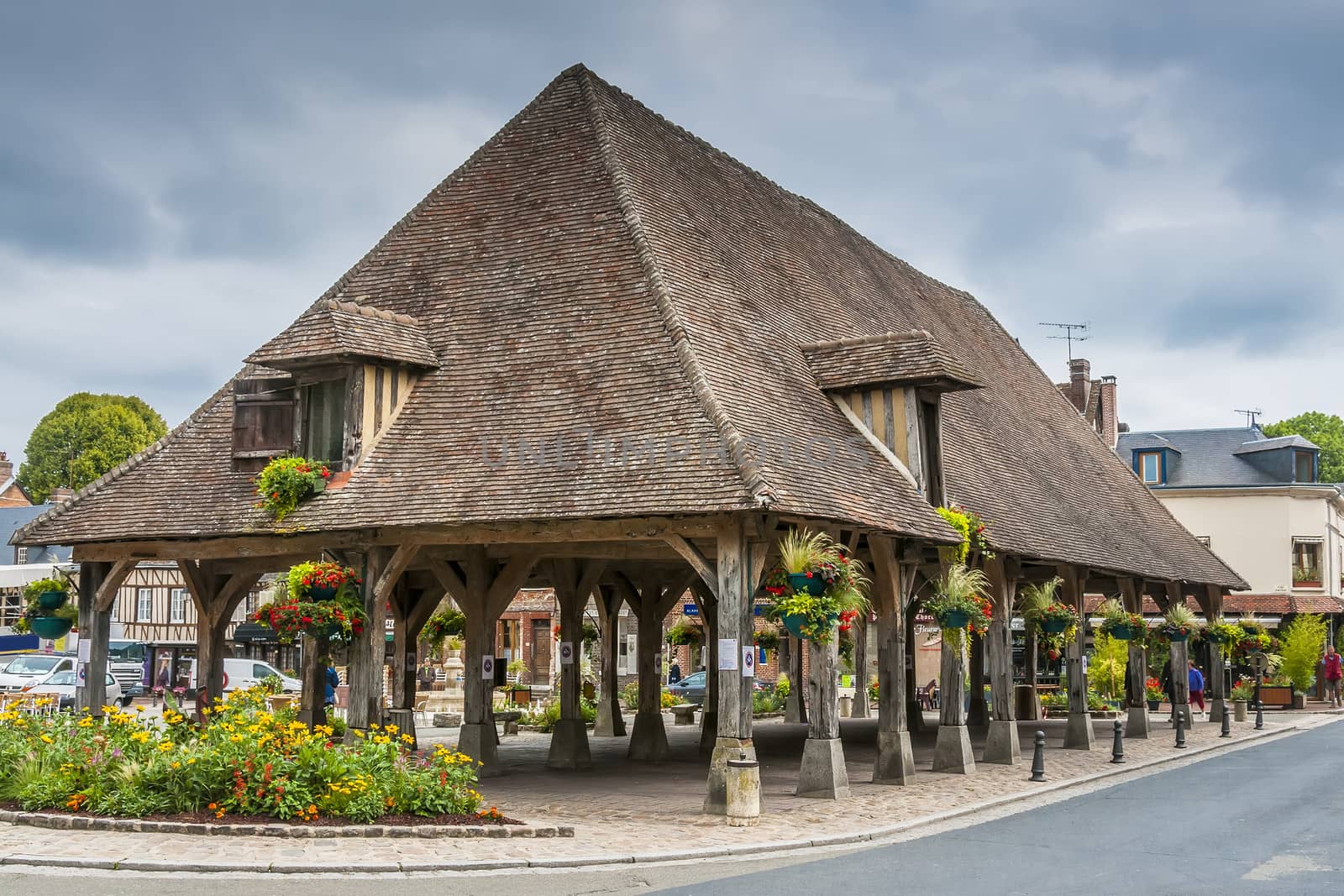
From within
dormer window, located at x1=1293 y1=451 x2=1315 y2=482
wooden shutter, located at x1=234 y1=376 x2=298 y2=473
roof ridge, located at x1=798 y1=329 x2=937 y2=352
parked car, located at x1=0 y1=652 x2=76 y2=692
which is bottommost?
parked car, located at x1=0 y1=652 x2=76 y2=692

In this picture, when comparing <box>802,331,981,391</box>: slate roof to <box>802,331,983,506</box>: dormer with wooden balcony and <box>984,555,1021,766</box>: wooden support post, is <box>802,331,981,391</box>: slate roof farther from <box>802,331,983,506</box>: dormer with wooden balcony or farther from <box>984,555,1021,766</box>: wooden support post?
<box>984,555,1021,766</box>: wooden support post

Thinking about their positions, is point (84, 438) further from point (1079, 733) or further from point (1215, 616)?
point (1079, 733)

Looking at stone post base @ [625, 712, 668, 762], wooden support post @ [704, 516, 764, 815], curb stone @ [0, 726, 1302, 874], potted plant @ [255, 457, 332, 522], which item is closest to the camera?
curb stone @ [0, 726, 1302, 874]

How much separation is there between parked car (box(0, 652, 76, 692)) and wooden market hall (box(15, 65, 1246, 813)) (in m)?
14.1

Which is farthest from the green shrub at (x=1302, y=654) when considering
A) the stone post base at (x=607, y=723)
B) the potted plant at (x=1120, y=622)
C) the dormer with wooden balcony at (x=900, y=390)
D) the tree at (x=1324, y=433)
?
the tree at (x=1324, y=433)

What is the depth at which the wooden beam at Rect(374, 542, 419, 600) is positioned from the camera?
1509 cm

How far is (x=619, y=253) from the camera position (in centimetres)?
1703

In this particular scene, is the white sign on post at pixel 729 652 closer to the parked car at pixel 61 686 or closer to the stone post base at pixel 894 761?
the stone post base at pixel 894 761

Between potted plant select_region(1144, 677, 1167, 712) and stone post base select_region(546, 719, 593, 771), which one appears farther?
potted plant select_region(1144, 677, 1167, 712)

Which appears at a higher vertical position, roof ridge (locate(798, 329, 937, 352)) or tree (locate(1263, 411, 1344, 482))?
tree (locate(1263, 411, 1344, 482))

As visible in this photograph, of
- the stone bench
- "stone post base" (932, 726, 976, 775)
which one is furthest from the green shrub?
"stone post base" (932, 726, 976, 775)

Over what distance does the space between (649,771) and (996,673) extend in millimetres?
5059

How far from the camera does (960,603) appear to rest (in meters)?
17.0

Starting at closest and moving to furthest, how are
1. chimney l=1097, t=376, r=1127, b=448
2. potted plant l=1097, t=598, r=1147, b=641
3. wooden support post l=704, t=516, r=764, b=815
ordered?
wooden support post l=704, t=516, r=764, b=815, potted plant l=1097, t=598, r=1147, b=641, chimney l=1097, t=376, r=1127, b=448
